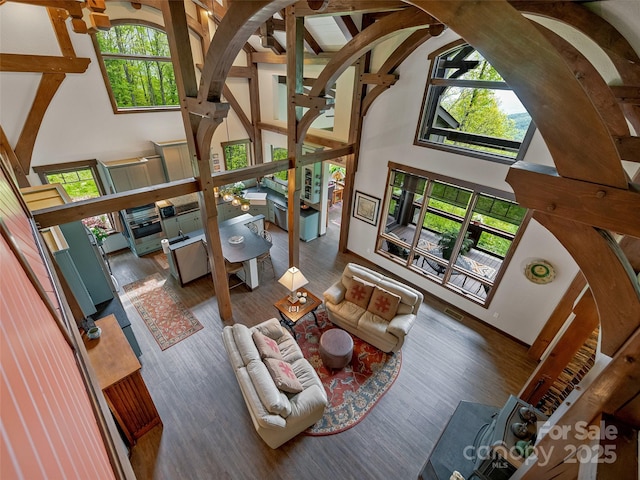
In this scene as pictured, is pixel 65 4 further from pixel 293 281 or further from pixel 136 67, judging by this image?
pixel 293 281

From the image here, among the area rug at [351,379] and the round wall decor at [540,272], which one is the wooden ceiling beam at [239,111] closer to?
the area rug at [351,379]

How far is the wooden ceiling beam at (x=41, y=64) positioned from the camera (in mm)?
4578

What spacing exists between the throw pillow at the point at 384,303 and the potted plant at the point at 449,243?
182 cm

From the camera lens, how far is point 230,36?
A: 9.23ft

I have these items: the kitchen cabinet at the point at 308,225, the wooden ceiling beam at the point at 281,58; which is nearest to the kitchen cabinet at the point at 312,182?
the kitchen cabinet at the point at 308,225

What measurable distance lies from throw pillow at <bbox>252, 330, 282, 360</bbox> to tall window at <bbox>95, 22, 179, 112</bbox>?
573 centimetres

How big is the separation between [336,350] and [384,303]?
1.13m

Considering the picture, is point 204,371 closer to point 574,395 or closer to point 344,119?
point 574,395

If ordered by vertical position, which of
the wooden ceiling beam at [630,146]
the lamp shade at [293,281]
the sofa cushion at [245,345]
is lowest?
the sofa cushion at [245,345]

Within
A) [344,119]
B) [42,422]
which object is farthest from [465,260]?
[42,422]

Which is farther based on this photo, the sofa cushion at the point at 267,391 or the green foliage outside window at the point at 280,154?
the green foliage outside window at the point at 280,154

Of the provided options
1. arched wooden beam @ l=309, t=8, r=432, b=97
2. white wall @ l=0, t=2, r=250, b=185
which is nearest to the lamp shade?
arched wooden beam @ l=309, t=8, r=432, b=97

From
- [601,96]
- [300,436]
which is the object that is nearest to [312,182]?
[601,96]

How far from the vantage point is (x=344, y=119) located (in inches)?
244
